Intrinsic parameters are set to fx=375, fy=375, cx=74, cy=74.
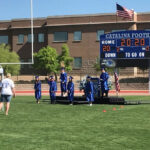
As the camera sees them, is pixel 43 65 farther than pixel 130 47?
Yes

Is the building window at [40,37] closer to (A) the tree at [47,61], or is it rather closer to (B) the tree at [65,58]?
(B) the tree at [65,58]

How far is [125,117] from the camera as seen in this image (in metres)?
13.1

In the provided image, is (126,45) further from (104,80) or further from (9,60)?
(9,60)

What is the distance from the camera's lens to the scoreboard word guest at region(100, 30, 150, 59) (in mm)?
22422

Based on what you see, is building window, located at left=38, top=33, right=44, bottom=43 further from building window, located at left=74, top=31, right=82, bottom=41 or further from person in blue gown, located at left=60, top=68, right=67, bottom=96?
person in blue gown, located at left=60, top=68, right=67, bottom=96

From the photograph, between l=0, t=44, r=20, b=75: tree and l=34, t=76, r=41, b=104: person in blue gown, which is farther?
l=0, t=44, r=20, b=75: tree

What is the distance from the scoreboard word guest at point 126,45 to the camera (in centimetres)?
2242

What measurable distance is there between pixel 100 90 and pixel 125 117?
877 centimetres

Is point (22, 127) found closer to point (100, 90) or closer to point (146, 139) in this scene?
point (146, 139)

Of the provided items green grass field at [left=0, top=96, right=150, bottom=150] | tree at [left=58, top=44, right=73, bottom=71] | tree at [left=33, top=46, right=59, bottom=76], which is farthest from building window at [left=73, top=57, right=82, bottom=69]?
green grass field at [left=0, top=96, right=150, bottom=150]

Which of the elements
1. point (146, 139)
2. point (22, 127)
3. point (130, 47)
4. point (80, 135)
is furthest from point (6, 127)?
point (130, 47)

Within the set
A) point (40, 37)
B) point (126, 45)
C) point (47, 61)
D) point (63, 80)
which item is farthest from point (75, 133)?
point (40, 37)

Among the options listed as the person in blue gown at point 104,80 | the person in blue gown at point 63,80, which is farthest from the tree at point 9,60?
the person in blue gown at point 104,80

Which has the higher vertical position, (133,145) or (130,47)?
(130,47)
